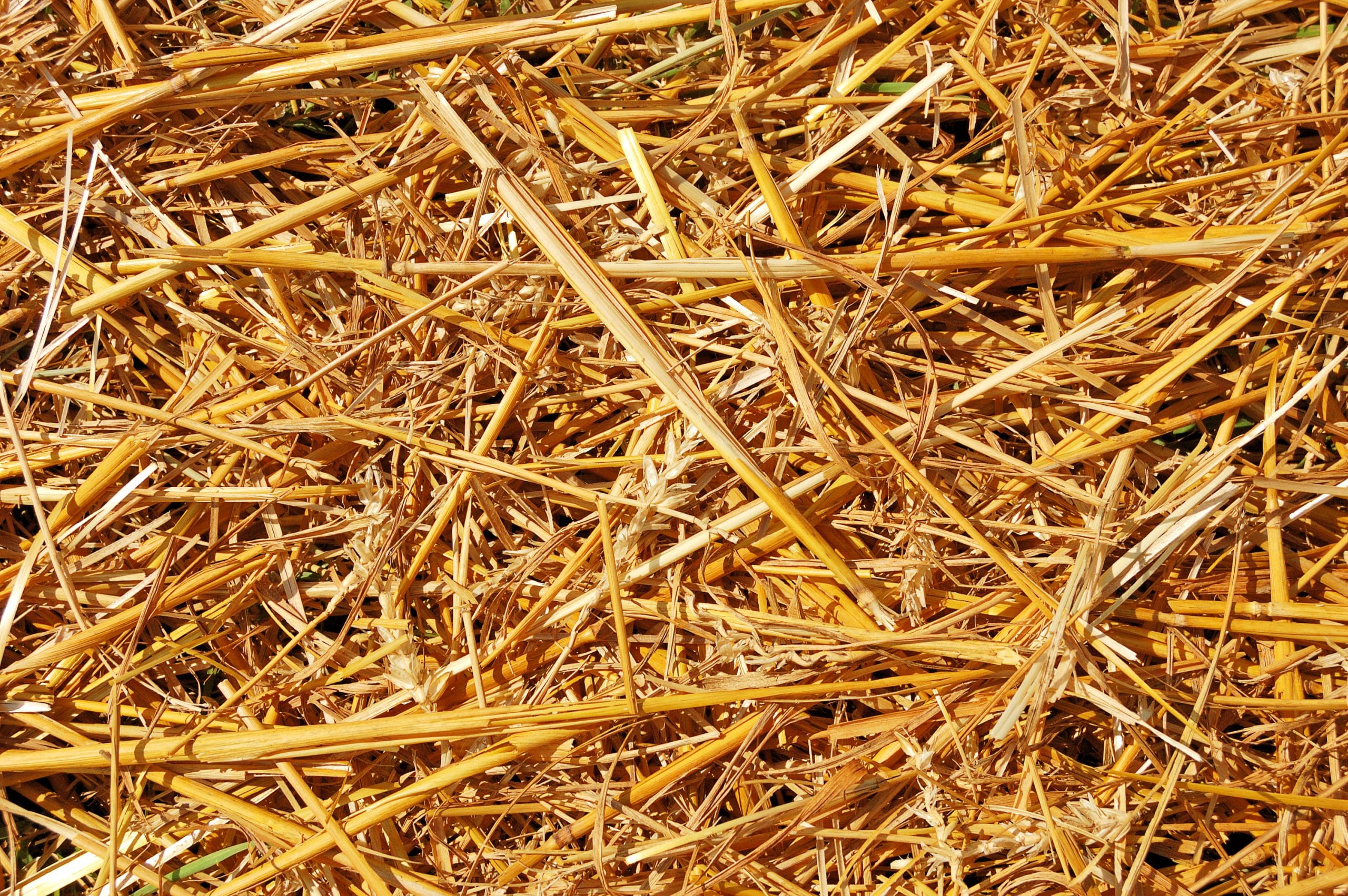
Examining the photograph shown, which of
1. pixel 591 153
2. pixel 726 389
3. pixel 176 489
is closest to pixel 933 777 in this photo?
pixel 726 389

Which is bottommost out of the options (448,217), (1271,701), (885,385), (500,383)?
(1271,701)

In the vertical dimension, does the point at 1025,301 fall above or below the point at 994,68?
below

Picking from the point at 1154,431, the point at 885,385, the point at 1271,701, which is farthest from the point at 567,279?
the point at 1271,701

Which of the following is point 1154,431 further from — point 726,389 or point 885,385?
point 726,389

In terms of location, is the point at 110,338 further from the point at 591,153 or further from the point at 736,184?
the point at 736,184

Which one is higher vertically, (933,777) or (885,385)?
(885,385)

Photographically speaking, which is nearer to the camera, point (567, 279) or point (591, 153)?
point (567, 279)
